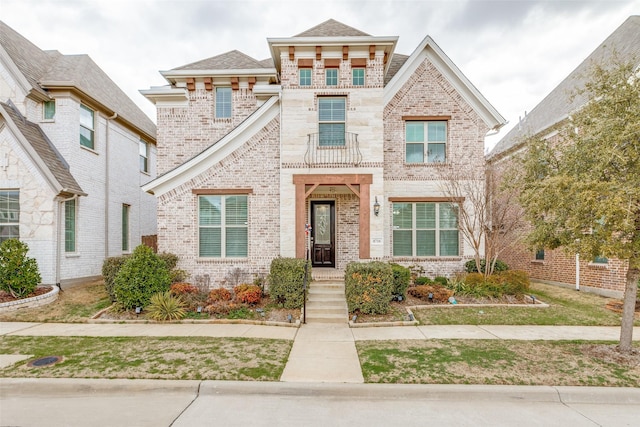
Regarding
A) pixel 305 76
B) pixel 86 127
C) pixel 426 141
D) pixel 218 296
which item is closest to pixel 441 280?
pixel 426 141

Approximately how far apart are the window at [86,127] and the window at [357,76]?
31.7ft

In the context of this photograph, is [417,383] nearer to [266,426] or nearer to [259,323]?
[266,426]

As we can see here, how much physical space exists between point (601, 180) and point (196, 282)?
33.1 feet

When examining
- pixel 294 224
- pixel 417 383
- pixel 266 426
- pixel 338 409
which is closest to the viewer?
pixel 266 426

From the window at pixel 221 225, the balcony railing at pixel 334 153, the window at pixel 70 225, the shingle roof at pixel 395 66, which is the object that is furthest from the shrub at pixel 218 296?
the shingle roof at pixel 395 66

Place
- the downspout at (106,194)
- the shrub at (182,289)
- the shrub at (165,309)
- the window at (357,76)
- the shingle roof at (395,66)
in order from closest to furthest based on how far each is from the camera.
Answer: the shrub at (165,309) → the shrub at (182,289) → the window at (357,76) → the shingle roof at (395,66) → the downspout at (106,194)

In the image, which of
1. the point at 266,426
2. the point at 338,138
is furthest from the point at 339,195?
the point at 266,426

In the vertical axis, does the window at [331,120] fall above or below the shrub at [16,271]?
above

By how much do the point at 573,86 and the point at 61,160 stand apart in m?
19.5

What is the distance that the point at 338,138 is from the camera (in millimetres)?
10336

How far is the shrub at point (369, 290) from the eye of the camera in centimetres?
809

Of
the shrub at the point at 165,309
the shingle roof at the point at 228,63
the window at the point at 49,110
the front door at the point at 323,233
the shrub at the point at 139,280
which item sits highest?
the shingle roof at the point at 228,63

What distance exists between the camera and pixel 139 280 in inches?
328

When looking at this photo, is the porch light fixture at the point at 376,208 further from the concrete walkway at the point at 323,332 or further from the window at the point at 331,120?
the concrete walkway at the point at 323,332
